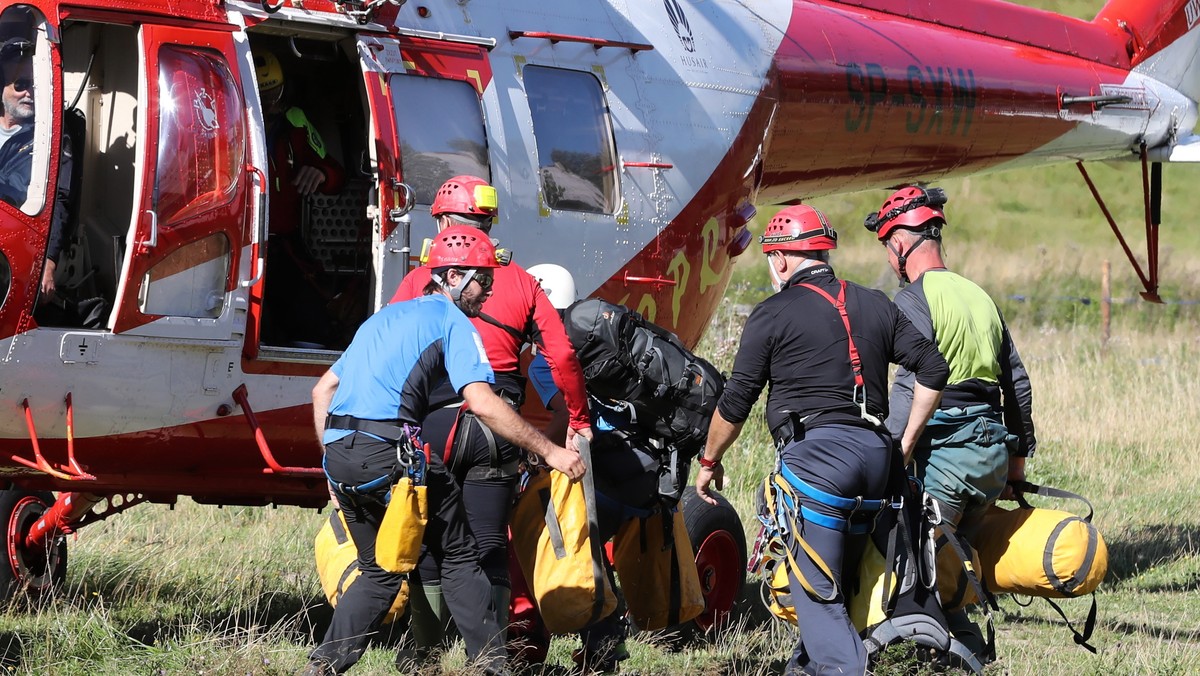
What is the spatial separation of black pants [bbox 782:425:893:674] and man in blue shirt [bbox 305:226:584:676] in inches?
35.1

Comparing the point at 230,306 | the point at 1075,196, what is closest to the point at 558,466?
the point at 230,306

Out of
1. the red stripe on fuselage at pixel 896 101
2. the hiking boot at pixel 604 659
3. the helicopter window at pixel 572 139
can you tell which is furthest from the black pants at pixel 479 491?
the red stripe on fuselage at pixel 896 101

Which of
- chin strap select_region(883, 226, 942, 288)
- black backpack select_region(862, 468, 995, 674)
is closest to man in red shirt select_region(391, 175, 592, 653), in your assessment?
black backpack select_region(862, 468, 995, 674)

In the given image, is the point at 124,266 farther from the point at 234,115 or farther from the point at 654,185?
the point at 654,185

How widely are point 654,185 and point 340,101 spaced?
1.72m

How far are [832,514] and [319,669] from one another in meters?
1.99

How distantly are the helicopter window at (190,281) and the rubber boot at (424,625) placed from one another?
1474mm

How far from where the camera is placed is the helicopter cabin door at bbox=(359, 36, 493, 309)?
6.39 metres

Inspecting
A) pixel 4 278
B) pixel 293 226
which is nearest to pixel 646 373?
pixel 293 226

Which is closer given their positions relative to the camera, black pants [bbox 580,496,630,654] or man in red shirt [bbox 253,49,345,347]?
black pants [bbox 580,496,630,654]

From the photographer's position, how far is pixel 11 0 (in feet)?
17.8

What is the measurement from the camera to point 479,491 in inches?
219

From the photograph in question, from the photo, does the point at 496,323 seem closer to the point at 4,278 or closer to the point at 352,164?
the point at 352,164

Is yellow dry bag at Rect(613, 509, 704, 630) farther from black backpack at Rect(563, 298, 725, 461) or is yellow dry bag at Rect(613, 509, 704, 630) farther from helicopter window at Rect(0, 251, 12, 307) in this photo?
helicopter window at Rect(0, 251, 12, 307)
